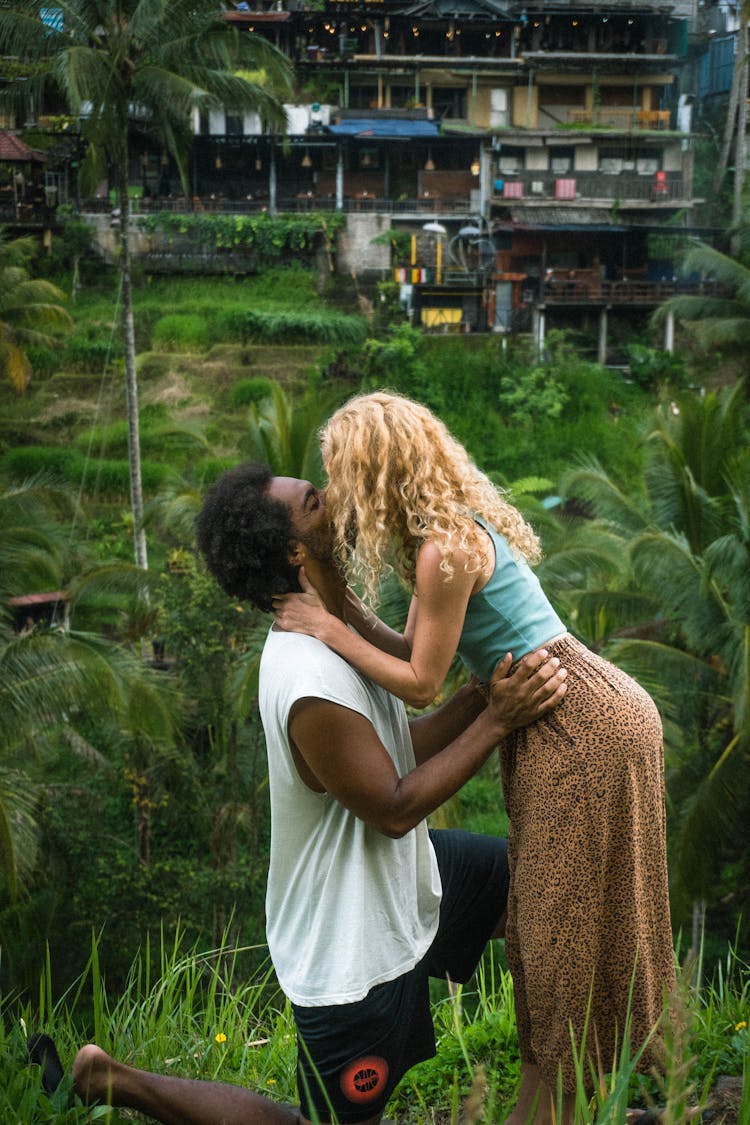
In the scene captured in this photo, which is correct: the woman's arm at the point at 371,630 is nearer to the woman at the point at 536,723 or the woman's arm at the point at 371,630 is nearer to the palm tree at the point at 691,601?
the woman at the point at 536,723

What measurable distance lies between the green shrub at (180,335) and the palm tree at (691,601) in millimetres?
13952

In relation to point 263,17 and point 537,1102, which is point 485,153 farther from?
point 537,1102

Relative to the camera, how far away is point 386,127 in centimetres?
2631

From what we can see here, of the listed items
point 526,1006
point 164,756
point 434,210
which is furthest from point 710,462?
point 434,210

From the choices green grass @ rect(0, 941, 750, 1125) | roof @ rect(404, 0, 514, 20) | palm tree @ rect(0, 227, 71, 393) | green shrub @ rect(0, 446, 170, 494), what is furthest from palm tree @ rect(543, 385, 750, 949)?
roof @ rect(404, 0, 514, 20)

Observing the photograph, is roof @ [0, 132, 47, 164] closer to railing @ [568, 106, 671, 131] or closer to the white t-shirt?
railing @ [568, 106, 671, 131]

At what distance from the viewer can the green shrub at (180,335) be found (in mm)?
24281

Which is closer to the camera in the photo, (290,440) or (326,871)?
(326,871)

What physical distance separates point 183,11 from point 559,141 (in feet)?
46.1

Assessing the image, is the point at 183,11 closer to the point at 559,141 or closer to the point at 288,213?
the point at 288,213

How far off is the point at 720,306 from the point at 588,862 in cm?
2190

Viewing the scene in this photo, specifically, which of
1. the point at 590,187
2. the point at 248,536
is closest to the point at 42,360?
the point at 590,187

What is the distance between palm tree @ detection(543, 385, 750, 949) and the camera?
9.70m

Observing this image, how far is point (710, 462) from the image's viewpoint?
1084cm
